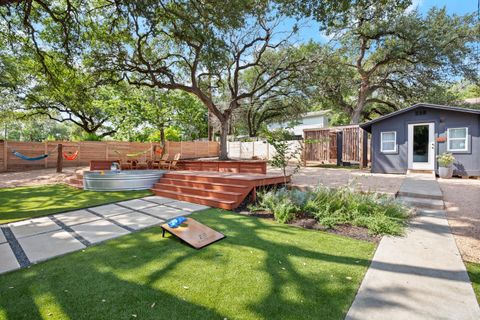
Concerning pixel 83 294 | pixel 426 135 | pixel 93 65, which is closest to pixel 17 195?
pixel 93 65

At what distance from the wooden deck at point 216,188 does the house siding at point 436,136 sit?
634 cm

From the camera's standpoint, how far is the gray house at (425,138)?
871 centimetres

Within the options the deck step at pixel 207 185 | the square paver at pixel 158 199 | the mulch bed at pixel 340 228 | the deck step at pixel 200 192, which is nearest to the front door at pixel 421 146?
the mulch bed at pixel 340 228

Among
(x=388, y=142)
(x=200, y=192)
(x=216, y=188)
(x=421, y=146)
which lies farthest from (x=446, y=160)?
(x=200, y=192)

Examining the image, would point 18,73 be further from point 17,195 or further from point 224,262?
point 224,262

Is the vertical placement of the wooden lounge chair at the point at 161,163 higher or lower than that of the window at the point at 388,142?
lower

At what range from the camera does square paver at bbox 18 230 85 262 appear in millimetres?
3004

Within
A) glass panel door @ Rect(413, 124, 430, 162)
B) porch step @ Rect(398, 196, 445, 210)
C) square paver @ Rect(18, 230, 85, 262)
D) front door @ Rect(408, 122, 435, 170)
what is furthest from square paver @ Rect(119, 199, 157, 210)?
glass panel door @ Rect(413, 124, 430, 162)

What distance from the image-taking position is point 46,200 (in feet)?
20.4

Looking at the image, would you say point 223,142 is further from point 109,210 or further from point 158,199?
point 109,210

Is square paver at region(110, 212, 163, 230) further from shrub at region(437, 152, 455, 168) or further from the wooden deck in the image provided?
shrub at region(437, 152, 455, 168)

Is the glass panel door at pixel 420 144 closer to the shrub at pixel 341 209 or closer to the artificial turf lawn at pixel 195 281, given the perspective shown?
the shrub at pixel 341 209

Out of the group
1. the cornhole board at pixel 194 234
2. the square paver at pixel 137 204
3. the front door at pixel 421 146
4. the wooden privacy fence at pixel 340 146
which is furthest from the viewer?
the wooden privacy fence at pixel 340 146

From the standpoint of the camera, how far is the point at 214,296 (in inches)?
82.7
